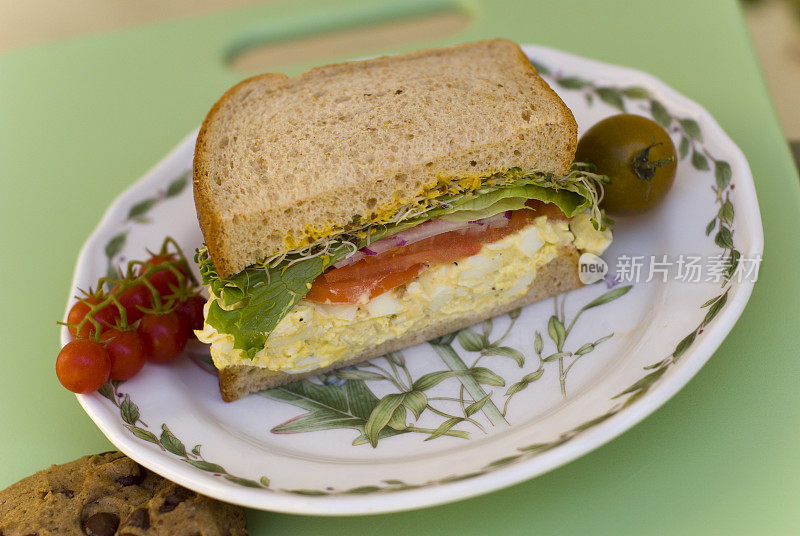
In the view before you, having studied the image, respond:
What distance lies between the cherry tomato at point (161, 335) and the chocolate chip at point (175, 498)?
0.43m

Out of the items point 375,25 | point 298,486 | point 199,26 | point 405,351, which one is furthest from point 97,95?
point 298,486

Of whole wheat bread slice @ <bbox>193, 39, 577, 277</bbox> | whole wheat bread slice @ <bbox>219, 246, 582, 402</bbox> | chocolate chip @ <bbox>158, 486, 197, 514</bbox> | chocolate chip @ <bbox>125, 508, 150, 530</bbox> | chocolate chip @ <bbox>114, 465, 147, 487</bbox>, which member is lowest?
whole wheat bread slice @ <bbox>219, 246, 582, 402</bbox>

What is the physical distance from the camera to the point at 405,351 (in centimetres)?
209

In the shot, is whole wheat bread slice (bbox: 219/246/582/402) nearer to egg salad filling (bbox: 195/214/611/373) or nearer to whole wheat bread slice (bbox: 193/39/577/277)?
egg salad filling (bbox: 195/214/611/373)

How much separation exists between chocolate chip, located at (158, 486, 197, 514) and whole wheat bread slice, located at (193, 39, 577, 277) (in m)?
0.53

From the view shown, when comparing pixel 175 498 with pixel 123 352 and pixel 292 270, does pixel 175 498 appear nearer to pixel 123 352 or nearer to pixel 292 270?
pixel 123 352

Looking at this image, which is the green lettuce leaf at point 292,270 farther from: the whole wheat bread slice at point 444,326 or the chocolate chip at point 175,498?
the chocolate chip at point 175,498

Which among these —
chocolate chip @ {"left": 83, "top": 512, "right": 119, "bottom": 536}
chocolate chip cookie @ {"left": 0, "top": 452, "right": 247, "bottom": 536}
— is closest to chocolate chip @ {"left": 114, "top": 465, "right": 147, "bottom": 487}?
chocolate chip cookie @ {"left": 0, "top": 452, "right": 247, "bottom": 536}

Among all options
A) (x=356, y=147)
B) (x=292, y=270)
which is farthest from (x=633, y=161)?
(x=292, y=270)

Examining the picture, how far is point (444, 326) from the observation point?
2.09 m

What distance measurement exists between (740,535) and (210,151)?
5.12 feet

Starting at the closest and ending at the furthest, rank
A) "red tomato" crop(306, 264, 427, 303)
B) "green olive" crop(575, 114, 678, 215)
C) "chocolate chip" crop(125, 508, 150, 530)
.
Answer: "chocolate chip" crop(125, 508, 150, 530)
"red tomato" crop(306, 264, 427, 303)
"green olive" crop(575, 114, 678, 215)

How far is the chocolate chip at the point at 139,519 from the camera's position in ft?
5.00

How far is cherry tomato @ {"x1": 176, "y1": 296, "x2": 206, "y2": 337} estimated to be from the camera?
2041 millimetres
